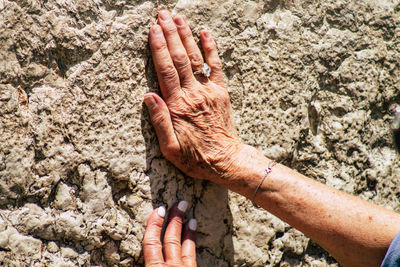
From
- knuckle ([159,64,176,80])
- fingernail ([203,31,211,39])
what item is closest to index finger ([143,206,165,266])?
knuckle ([159,64,176,80])

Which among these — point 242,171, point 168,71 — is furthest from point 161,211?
point 168,71

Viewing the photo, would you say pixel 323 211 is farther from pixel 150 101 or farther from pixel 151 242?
pixel 150 101

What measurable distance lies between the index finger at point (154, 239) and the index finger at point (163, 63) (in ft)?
1.60

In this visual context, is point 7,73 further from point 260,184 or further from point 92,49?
point 260,184

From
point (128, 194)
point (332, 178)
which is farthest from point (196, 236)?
point (332, 178)

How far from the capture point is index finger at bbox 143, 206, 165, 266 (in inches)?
60.3

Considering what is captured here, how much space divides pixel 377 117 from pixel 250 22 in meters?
0.92

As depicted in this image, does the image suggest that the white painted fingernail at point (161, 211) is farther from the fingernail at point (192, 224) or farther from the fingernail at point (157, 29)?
the fingernail at point (157, 29)

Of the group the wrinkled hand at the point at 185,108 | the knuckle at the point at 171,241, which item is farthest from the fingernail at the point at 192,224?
the wrinkled hand at the point at 185,108

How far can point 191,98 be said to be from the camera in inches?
61.4

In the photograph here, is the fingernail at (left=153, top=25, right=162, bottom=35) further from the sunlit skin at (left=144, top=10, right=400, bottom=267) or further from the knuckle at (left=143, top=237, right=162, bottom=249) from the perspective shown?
the knuckle at (left=143, top=237, right=162, bottom=249)

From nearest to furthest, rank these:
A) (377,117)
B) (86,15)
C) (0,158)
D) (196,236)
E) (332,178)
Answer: (0,158)
(86,15)
(196,236)
(332,178)
(377,117)

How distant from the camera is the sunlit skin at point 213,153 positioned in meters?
1.46

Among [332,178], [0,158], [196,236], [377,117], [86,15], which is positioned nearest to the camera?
[0,158]
